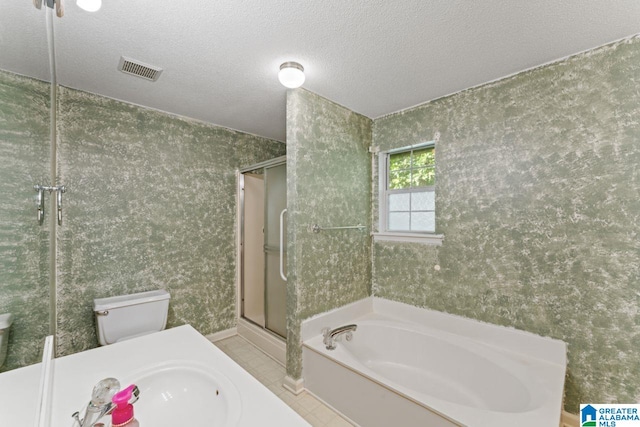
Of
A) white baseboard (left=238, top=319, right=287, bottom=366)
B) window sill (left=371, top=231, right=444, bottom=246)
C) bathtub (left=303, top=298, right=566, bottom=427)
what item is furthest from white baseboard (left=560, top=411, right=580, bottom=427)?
white baseboard (left=238, top=319, right=287, bottom=366)

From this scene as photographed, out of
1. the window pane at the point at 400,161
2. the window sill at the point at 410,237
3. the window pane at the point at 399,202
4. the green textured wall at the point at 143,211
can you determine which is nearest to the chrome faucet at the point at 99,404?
the green textured wall at the point at 143,211

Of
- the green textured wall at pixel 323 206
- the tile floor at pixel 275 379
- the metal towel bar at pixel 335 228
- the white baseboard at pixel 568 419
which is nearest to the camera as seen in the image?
the white baseboard at pixel 568 419

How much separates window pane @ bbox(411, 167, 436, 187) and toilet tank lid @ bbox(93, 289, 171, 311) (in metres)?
2.46

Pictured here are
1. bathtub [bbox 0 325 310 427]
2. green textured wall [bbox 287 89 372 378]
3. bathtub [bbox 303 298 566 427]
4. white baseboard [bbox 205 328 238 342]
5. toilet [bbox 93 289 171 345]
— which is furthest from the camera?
white baseboard [bbox 205 328 238 342]

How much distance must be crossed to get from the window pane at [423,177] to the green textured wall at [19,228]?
8.08 feet

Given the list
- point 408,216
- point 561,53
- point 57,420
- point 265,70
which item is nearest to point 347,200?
point 408,216

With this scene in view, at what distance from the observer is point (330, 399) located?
196cm

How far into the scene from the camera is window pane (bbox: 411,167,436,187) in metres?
2.48

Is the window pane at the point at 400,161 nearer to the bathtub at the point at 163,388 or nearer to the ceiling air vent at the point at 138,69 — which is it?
the ceiling air vent at the point at 138,69

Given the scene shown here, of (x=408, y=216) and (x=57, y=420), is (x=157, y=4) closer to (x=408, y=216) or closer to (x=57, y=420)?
(x=57, y=420)

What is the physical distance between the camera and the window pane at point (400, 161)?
2670 mm

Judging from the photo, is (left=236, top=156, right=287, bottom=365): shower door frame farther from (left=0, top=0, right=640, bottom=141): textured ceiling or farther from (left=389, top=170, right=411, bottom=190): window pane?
(left=389, top=170, right=411, bottom=190): window pane

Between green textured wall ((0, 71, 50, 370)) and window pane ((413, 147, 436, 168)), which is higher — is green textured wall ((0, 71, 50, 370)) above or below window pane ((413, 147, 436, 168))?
below

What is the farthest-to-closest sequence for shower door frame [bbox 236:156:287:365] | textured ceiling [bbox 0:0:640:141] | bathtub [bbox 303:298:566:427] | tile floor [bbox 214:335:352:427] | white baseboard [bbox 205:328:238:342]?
white baseboard [bbox 205:328:238:342], shower door frame [bbox 236:156:287:365], tile floor [bbox 214:335:352:427], bathtub [bbox 303:298:566:427], textured ceiling [bbox 0:0:640:141]
